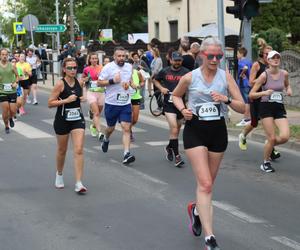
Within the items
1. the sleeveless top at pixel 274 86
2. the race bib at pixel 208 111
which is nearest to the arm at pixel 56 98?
the race bib at pixel 208 111

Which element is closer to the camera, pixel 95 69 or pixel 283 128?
pixel 283 128

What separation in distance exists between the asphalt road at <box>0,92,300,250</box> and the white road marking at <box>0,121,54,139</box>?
189 cm

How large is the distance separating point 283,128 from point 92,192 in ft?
9.86

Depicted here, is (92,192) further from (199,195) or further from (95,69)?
(95,69)

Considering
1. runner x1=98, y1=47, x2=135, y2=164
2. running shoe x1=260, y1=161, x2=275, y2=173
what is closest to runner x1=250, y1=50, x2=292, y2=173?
running shoe x1=260, y1=161, x2=275, y2=173

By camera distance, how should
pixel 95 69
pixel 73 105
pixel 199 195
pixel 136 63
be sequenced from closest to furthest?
pixel 199 195 < pixel 73 105 < pixel 95 69 < pixel 136 63

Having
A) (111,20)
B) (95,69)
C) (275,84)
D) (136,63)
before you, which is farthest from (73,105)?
(111,20)

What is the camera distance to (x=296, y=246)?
5648 millimetres

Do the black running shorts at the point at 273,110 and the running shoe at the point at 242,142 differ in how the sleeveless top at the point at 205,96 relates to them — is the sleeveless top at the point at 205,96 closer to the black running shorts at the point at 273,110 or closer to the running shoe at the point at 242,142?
the black running shorts at the point at 273,110

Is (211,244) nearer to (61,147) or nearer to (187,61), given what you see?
(61,147)

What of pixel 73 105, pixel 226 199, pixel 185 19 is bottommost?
pixel 226 199

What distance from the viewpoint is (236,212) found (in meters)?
6.91

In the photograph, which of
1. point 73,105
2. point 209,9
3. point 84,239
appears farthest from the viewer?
point 209,9

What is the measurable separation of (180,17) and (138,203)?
31131 millimetres
